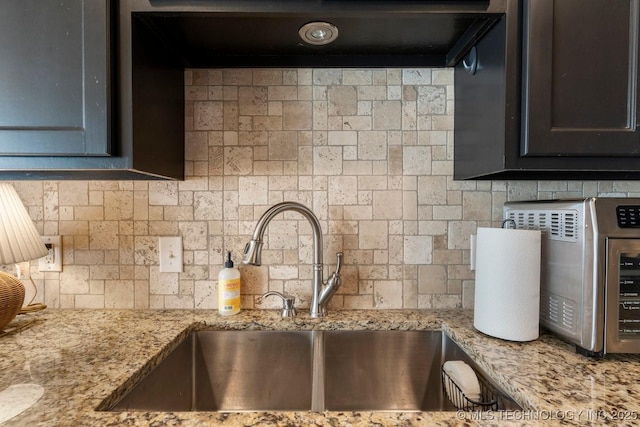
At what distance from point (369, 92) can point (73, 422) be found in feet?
3.81

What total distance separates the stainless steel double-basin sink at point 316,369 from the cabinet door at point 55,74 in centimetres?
69

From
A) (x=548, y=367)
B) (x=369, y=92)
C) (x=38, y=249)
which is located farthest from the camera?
(x=369, y=92)

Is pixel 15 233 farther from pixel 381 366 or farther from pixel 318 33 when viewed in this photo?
pixel 381 366

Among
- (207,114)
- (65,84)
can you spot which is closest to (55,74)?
(65,84)

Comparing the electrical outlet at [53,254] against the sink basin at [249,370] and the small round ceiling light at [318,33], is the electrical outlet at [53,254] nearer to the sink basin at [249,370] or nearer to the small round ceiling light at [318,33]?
the sink basin at [249,370]

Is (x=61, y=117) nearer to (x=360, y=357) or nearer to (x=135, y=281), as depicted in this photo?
(x=135, y=281)

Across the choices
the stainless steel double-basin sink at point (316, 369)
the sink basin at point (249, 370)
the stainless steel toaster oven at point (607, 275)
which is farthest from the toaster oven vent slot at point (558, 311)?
the sink basin at point (249, 370)

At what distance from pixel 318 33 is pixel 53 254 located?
3.87 ft

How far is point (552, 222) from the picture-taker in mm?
908

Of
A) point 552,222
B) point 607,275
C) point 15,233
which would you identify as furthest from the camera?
point 15,233

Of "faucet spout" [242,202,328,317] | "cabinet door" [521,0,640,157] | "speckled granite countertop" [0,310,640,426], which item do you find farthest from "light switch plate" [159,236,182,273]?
"cabinet door" [521,0,640,157]

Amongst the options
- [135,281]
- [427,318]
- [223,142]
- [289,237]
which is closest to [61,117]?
[223,142]

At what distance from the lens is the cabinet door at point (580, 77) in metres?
0.79

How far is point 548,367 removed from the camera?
2.52 feet
